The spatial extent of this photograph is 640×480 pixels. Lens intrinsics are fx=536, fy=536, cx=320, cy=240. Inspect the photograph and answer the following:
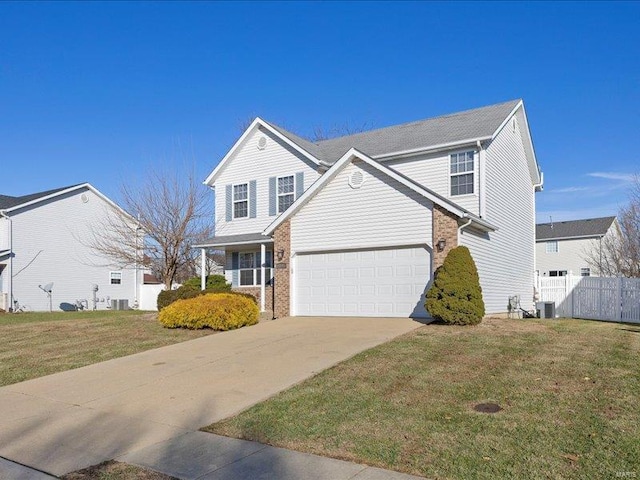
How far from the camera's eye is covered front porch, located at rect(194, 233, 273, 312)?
20.6 meters

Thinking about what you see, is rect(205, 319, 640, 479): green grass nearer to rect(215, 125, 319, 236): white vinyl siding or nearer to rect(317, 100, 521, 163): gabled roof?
rect(317, 100, 521, 163): gabled roof

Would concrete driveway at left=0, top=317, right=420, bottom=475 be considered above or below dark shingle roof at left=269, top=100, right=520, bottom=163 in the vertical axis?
below

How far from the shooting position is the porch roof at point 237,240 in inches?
795

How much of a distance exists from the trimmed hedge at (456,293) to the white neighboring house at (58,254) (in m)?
18.9

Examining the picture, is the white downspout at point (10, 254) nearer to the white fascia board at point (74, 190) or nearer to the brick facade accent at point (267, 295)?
the white fascia board at point (74, 190)

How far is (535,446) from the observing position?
5285mm

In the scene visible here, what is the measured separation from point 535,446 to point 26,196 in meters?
32.4

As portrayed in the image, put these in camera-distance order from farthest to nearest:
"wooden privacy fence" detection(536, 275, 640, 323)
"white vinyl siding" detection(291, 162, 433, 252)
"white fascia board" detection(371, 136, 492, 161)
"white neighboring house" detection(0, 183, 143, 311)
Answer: "white neighboring house" detection(0, 183, 143, 311) → "wooden privacy fence" detection(536, 275, 640, 323) → "white fascia board" detection(371, 136, 492, 161) → "white vinyl siding" detection(291, 162, 433, 252)

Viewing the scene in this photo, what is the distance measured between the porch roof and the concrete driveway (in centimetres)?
692

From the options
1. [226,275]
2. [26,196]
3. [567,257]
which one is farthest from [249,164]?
[567,257]

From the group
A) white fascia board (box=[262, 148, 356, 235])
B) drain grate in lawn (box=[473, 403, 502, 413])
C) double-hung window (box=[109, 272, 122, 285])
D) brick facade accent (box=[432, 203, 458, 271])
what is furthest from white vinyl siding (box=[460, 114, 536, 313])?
double-hung window (box=[109, 272, 122, 285])

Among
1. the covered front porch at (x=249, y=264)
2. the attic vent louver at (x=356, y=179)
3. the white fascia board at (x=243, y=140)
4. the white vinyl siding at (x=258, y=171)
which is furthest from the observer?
the white vinyl siding at (x=258, y=171)

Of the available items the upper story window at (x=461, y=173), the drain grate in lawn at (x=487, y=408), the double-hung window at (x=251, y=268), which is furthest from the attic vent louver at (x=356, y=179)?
the drain grate in lawn at (x=487, y=408)

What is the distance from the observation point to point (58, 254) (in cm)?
2995
